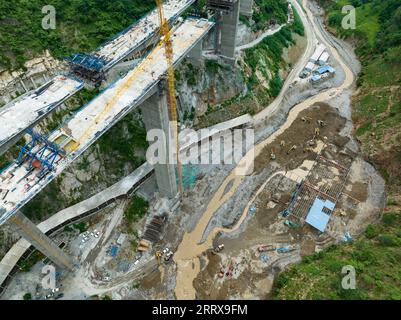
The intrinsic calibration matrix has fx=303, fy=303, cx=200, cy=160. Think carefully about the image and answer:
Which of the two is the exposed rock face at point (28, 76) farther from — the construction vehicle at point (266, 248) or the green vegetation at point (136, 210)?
the construction vehicle at point (266, 248)

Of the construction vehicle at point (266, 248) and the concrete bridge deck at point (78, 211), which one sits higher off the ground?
the concrete bridge deck at point (78, 211)

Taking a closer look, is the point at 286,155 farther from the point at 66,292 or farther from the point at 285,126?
the point at 66,292

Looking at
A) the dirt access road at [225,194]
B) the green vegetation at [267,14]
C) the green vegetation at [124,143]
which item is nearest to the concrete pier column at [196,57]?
the dirt access road at [225,194]

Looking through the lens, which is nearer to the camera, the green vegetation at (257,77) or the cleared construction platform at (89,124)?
the cleared construction platform at (89,124)

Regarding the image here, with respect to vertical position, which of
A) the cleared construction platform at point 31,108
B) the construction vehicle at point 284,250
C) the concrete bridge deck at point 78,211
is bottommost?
the construction vehicle at point 284,250

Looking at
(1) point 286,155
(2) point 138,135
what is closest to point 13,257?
(2) point 138,135

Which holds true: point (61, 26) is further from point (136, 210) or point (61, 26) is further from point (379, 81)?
point (379, 81)

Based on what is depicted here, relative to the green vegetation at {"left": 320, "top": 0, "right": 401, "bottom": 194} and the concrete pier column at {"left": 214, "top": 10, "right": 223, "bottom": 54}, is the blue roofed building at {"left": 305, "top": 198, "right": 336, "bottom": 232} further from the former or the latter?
the concrete pier column at {"left": 214, "top": 10, "right": 223, "bottom": 54}

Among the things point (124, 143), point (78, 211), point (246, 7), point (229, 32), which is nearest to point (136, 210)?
point (78, 211)
